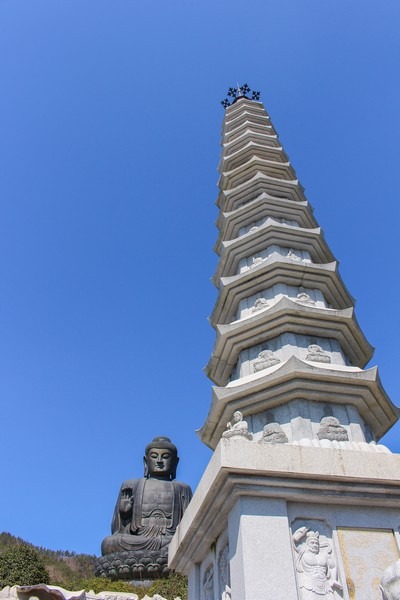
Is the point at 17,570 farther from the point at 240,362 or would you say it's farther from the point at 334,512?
the point at 334,512

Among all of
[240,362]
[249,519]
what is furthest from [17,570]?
[249,519]

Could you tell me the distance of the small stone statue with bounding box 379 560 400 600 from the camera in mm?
5105

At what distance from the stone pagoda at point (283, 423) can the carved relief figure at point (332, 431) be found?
2 centimetres

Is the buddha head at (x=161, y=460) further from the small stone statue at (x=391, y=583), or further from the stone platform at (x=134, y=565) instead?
the small stone statue at (x=391, y=583)

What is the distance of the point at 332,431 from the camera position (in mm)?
9008

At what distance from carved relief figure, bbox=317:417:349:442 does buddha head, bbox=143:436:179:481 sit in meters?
17.7

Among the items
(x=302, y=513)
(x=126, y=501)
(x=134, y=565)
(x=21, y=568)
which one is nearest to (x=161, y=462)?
(x=126, y=501)

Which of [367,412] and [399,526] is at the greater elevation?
[367,412]

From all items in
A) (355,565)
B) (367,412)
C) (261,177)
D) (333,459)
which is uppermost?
(261,177)

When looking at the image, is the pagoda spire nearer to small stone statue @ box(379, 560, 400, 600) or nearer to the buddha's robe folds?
small stone statue @ box(379, 560, 400, 600)

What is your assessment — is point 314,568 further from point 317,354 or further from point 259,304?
point 259,304

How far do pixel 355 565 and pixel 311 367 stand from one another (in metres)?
3.97

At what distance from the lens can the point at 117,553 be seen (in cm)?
2044

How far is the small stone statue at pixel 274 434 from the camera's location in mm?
8367
